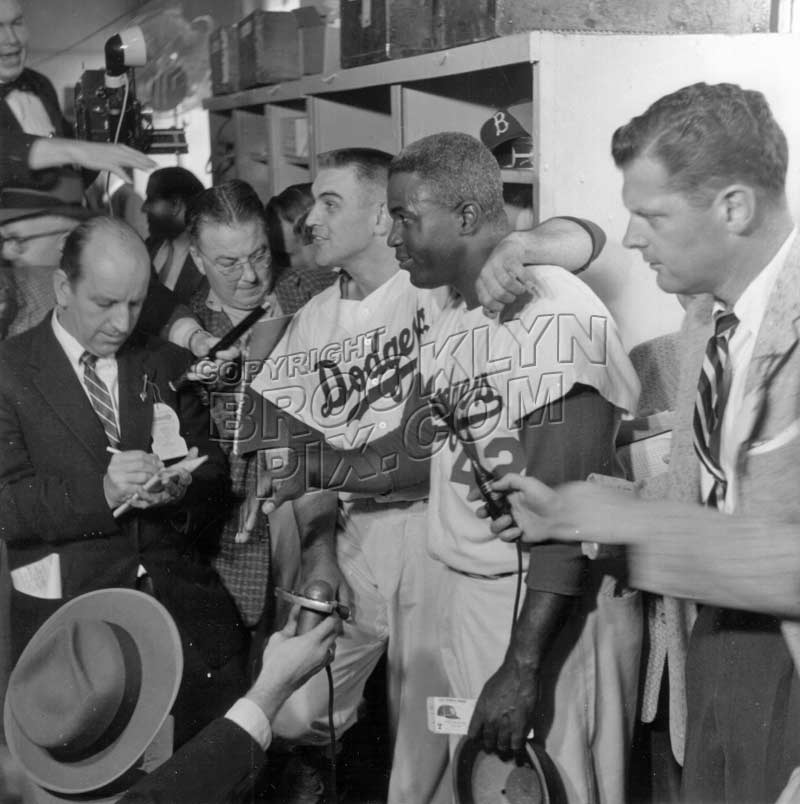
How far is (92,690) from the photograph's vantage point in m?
1.72

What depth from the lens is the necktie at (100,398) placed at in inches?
67.4

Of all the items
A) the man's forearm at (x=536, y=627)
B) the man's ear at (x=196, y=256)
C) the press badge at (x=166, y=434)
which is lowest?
the man's forearm at (x=536, y=627)

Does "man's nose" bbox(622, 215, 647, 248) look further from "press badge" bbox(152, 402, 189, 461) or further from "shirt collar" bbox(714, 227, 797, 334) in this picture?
"press badge" bbox(152, 402, 189, 461)

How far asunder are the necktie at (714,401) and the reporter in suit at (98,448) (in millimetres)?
772

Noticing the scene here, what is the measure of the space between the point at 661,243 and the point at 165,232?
77 cm

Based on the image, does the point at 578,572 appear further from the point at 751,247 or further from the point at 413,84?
the point at 413,84

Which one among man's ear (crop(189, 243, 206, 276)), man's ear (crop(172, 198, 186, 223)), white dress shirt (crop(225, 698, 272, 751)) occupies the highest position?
man's ear (crop(172, 198, 186, 223))

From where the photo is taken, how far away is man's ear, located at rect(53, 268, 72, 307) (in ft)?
5.47

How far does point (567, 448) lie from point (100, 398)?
0.75 meters

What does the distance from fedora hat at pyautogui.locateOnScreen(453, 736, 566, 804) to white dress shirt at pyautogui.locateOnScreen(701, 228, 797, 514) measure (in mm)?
545

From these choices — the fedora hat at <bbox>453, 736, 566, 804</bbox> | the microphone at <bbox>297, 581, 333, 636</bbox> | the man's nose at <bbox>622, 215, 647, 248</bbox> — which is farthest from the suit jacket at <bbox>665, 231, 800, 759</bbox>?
the microphone at <bbox>297, 581, 333, 636</bbox>

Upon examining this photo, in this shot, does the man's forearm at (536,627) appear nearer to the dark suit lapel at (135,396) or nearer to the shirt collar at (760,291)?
the shirt collar at (760,291)

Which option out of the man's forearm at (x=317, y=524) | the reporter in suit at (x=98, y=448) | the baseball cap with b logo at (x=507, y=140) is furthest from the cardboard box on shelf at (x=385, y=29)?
the man's forearm at (x=317, y=524)

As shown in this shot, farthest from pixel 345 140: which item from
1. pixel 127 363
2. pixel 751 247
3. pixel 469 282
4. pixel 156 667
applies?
pixel 156 667
